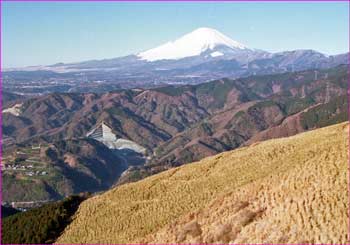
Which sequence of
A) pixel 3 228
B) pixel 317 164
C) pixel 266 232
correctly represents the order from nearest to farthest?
pixel 266 232 → pixel 317 164 → pixel 3 228

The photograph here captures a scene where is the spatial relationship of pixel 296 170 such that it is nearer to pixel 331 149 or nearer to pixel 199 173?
pixel 331 149

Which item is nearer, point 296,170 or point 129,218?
point 296,170

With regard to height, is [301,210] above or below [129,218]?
above

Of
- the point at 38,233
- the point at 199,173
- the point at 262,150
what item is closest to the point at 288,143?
the point at 262,150

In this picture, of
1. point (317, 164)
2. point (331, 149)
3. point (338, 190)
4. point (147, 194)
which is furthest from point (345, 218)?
point (147, 194)

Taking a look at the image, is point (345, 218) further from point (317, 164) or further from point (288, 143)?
point (288, 143)

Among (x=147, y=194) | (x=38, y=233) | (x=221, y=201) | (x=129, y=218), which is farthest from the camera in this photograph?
(x=38, y=233)

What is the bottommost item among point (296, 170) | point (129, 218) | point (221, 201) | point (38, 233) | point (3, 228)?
point (3, 228)
